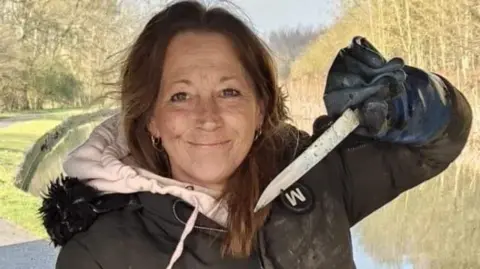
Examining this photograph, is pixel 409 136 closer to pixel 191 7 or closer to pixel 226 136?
pixel 226 136

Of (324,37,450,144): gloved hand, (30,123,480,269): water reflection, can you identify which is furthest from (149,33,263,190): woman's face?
(30,123,480,269): water reflection

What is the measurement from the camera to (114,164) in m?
0.87

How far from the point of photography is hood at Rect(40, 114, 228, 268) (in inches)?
32.3

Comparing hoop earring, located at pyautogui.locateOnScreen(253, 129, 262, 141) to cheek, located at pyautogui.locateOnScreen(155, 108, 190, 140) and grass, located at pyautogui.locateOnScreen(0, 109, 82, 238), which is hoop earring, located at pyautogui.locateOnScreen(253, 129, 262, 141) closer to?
cheek, located at pyautogui.locateOnScreen(155, 108, 190, 140)

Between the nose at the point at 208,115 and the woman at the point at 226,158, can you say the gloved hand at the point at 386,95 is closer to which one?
the woman at the point at 226,158

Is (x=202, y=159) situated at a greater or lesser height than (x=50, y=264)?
greater

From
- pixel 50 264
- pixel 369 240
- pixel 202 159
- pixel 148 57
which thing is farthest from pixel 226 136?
pixel 50 264

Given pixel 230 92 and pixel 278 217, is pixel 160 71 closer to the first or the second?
pixel 230 92

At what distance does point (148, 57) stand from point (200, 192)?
0.63 feet

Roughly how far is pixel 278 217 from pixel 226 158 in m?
0.09

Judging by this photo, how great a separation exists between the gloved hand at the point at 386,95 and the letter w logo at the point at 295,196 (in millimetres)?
97

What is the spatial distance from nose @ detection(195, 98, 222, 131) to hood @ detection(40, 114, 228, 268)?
8cm

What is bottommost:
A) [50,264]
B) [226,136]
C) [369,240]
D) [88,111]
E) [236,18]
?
[50,264]

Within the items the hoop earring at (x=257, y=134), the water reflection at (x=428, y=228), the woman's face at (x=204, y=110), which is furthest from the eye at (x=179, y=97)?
the water reflection at (x=428, y=228)
